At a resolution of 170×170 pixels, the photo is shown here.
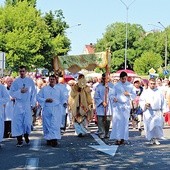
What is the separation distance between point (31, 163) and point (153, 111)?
478cm

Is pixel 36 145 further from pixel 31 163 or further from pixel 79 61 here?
pixel 79 61

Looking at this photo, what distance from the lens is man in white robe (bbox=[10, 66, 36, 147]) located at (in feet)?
46.4

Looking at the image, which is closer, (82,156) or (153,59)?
(82,156)

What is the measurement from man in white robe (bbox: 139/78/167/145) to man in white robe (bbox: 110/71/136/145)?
0.40 meters

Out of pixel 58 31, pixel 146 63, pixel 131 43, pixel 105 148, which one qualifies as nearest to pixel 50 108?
pixel 105 148

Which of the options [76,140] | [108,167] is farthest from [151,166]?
[76,140]

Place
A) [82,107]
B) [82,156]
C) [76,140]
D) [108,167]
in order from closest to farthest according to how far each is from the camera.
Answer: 1. [108,167]
2. [82,156]
3. [76,140]
4. [82,107]

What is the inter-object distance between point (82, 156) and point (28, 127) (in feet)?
8.47

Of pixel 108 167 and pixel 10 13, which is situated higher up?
pixel 10 13

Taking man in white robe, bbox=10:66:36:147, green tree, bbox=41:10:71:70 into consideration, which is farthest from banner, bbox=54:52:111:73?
green tree, bbox=41:10:71:70

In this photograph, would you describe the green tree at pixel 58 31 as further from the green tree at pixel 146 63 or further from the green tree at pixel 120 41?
the green tree at pixel 120 41

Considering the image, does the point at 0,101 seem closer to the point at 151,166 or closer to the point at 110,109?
the point at 110,109

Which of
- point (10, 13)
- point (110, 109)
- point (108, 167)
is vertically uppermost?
point (10, 13)

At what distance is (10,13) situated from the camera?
2245 inches
